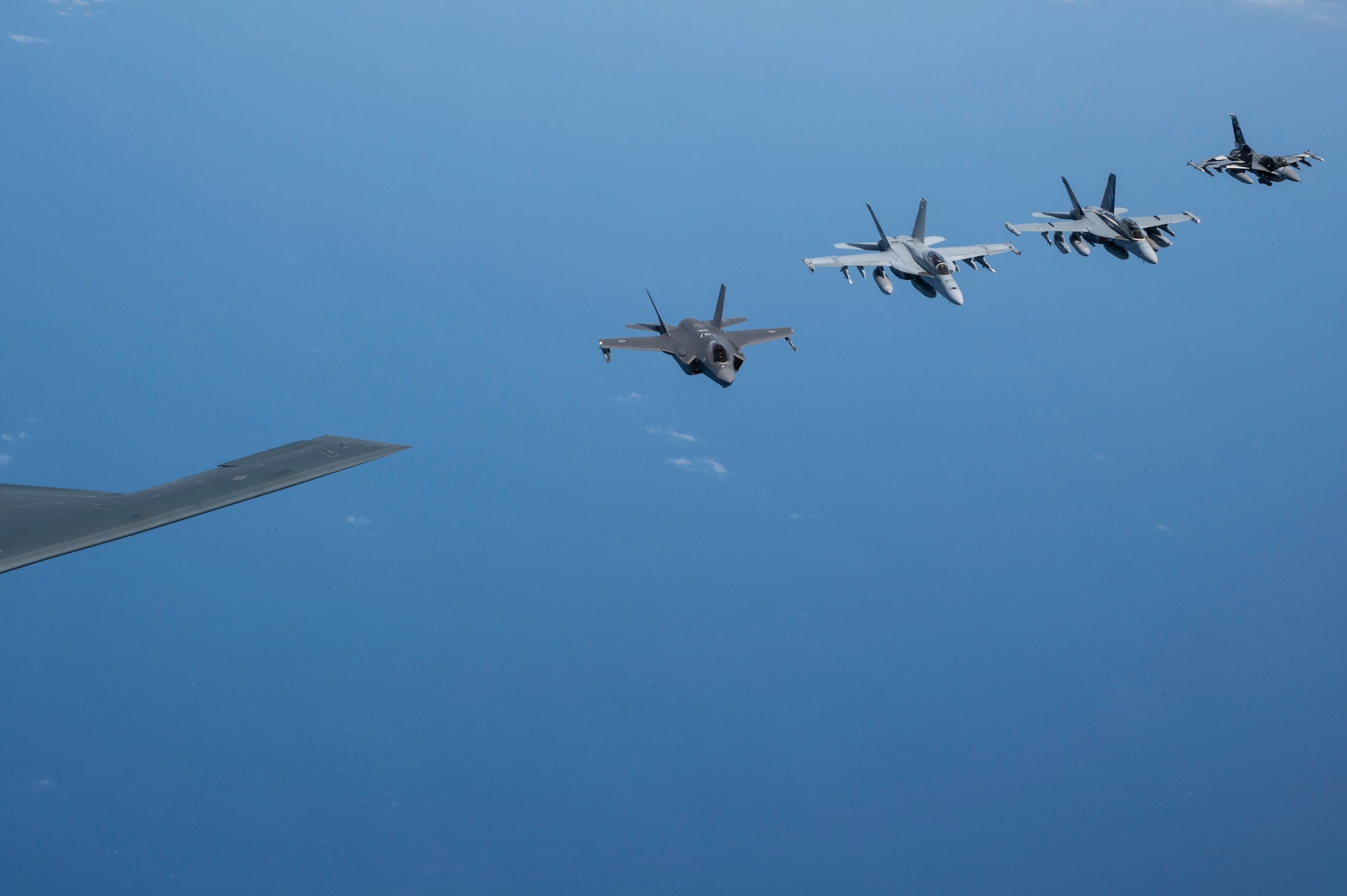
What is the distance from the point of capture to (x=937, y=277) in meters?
58.0

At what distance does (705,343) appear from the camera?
5119cm

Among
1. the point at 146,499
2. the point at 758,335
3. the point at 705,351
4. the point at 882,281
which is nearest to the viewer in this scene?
the point at 146,499

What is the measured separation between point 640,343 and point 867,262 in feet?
A: 48.4

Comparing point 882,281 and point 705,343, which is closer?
point 705,343

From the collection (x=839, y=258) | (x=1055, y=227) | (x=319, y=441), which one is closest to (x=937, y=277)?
(x=839, y=258)

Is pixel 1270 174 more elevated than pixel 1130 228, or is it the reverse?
pixel 1270 174

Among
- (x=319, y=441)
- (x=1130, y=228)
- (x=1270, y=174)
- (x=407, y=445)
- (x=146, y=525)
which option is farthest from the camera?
(x=1270, y=174)

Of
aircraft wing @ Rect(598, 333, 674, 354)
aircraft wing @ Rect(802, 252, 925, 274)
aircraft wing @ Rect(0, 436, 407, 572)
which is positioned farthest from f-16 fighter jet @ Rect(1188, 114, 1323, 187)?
aircraft wing @ Rect(0, 436, 407, 572)

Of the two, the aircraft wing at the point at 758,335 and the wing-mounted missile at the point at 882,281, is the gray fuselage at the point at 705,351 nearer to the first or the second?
the aircraft wing at the point at 758,335

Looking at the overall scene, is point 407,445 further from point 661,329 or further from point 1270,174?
point 1270,174

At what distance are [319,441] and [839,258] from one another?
128ft

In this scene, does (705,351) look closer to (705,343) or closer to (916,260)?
(705,343)

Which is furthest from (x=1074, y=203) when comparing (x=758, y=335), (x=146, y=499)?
(x=146, y=499)

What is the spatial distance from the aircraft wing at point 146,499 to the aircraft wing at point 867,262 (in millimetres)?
37844
